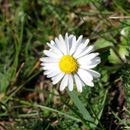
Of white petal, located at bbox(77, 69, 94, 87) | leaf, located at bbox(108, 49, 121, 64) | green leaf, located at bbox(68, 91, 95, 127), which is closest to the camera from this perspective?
white petal, located at bbox(77, 69, 94, 87)

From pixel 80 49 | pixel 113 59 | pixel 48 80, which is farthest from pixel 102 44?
pixel 80 49

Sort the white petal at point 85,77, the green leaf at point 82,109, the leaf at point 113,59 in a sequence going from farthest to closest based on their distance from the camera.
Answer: the leaf at point 113,59 < the green leaf at point 82,109 < the white petal at point 85,77

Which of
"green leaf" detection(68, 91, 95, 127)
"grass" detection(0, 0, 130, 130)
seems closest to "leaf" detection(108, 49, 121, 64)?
"grass" detection(0, 0, 130, 130)

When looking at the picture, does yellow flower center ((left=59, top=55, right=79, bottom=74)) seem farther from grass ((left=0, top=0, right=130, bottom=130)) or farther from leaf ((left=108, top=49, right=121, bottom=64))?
leaf ((left=108, top=49, right=121, bottom=64))

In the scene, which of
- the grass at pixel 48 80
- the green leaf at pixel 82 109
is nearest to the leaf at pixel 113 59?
the grass at pixel 48 80

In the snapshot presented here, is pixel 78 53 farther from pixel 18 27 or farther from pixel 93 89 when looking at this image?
pixel 18 27

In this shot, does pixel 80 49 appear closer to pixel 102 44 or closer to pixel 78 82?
pixel 78 82

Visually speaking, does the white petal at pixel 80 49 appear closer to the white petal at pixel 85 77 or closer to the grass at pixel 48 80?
the white petal at pixel 85 77
